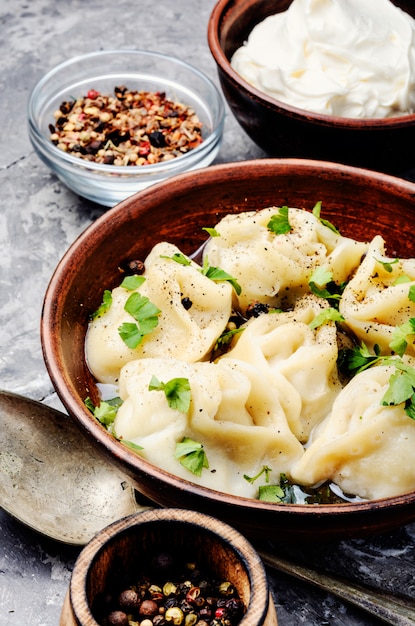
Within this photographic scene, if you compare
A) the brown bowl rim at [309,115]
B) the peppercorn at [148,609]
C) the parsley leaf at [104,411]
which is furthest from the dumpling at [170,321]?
the brown bowl rim at [309,115]

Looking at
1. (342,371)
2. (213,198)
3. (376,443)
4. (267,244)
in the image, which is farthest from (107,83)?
(376,443)

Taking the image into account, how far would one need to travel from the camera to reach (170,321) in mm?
2338

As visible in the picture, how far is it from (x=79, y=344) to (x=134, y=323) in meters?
0.17

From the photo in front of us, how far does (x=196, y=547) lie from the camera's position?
182 cm

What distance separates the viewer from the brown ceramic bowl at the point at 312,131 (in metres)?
2.86

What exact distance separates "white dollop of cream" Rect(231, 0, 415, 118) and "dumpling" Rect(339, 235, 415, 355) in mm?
900

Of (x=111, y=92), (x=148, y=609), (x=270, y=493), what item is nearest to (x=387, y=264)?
(x=270, y=493)

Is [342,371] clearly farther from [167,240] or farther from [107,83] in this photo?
[107,83]

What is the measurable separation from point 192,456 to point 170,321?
459 millimetres

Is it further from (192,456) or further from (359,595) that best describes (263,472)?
(359,595)

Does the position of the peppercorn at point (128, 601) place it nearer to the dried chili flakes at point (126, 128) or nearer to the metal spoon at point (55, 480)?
the metal spoon at point (55, 480)

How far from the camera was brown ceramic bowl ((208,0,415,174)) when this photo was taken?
286 centimetres

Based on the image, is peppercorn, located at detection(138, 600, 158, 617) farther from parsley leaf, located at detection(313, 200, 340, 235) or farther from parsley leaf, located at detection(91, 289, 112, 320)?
parsley leaf, located at detection(313, 200, 340, 235)

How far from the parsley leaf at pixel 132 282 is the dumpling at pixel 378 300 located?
0.56 m
